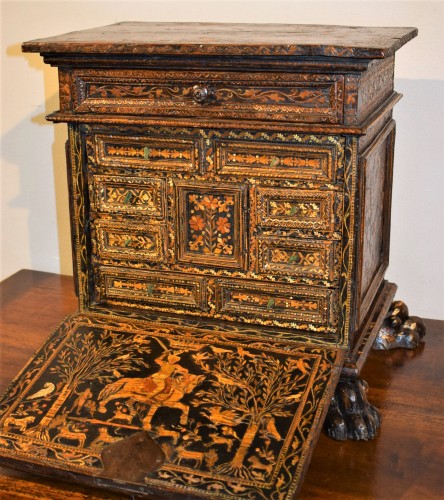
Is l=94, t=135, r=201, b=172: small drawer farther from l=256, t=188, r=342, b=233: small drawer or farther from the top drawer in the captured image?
l=256, t=188, r=342, b=233: small drawer

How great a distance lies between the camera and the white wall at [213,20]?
10.1 ft

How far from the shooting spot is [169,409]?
91.6 inches

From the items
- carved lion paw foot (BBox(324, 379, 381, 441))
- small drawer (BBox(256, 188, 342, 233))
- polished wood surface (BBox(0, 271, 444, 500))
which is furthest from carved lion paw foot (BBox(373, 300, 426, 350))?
small drawer (BBox(256, 188, 342, 233))

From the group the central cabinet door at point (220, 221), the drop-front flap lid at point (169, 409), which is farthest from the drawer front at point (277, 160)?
the drop-front flap lid at point (169, 409)

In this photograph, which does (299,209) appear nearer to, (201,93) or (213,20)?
(201,93)

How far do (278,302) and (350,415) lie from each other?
0.37 metres

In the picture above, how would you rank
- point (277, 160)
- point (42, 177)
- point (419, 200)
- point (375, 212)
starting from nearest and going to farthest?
point (277, 160) → point (375, 212) → point (419, 200) → point (42, 177)

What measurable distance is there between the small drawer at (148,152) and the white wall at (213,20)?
2.97ft

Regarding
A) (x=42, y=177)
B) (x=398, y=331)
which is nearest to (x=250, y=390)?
(x=398, y=331)

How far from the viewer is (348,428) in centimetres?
254

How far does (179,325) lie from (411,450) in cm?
73

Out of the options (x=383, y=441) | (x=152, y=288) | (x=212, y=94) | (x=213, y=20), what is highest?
(x=213, y=20)

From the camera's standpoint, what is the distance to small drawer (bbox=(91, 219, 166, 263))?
2629 millimetres

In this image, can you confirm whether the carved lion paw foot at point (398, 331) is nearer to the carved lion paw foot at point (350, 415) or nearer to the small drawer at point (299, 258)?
the carved lion paw foot at point (350, 415)
